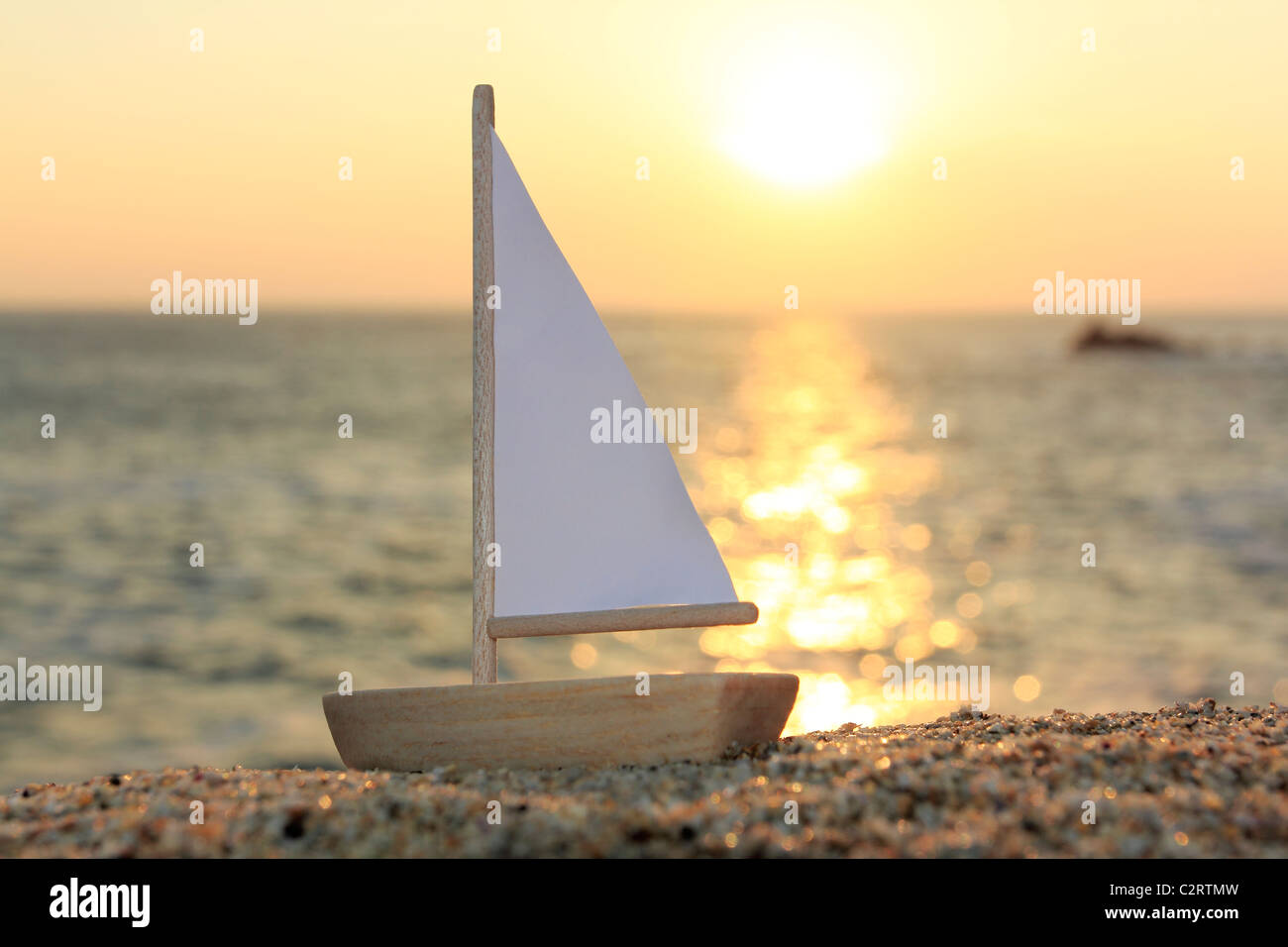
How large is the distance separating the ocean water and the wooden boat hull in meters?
7.66

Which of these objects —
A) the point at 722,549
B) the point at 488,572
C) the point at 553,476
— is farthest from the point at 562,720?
the point at 722,549

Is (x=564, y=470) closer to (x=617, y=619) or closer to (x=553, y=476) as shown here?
(x=553, y=476)

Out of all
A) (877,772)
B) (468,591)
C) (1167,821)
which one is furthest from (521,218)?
(468,591)

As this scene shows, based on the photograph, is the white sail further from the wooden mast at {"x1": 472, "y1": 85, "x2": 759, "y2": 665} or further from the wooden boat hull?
the wooden boat hull

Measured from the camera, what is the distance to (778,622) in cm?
1839

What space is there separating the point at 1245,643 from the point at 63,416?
150ft

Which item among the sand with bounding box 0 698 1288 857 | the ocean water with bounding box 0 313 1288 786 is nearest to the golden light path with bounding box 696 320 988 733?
the ocean water with bounding box 0 313 1288 786

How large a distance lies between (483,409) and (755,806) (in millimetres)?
2588

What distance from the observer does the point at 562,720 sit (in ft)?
16.8

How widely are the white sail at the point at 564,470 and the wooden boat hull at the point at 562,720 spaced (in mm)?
651

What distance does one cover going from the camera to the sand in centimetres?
371

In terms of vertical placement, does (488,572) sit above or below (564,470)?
below

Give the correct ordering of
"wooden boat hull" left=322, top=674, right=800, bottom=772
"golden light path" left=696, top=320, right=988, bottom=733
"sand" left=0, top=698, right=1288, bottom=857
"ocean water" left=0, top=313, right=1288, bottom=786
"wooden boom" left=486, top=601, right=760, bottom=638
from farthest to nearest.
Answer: "golden light path" left=696, top=320, right=988, bottom=733, "ocean water" left=0, top=313, right=1288, bottom=786, "wooden boom" left=486, top=601, right=760, bottom=638, "wooden boat hull" left=322, top=674, right=800, bottom=772, "sand" left=0, top=698, right=1288, bottom=857
